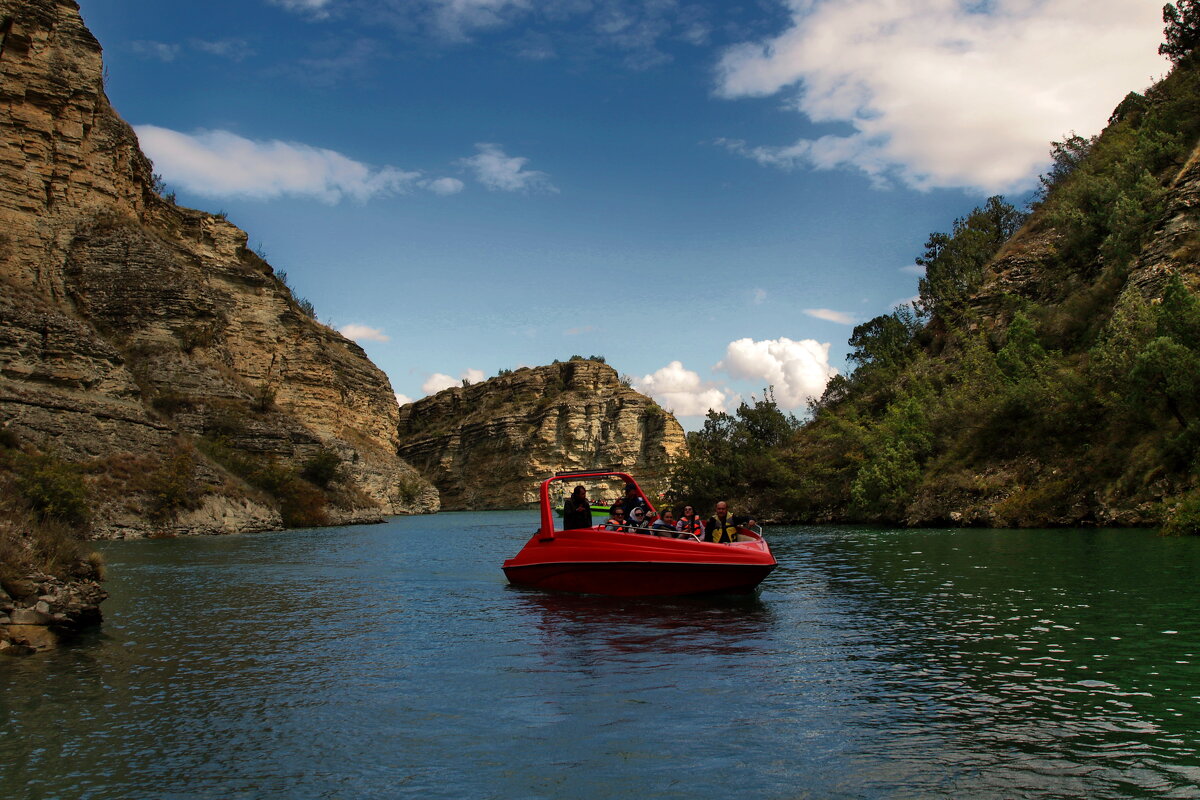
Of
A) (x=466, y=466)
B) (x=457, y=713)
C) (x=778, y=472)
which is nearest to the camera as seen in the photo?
(x=457, y=713)

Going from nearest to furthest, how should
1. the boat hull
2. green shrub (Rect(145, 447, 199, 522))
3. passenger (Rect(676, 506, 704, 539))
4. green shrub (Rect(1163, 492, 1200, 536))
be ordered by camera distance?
the boat hull < passenger (Rect(676, 506, 704, 539)) < green shrub (Rect(1163, 492, 1200, 536)) < green shrub (Rect(145, 447, 199, 522))

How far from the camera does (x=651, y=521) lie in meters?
19.0

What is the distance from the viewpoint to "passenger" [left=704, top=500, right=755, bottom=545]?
18828 millimetres

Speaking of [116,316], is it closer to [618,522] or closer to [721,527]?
[618,522]

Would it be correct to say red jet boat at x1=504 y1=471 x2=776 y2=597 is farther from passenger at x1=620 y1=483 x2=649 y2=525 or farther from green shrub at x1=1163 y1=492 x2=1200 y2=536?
green shrub at x1=1163 y1=492 x2=1200 y2=536

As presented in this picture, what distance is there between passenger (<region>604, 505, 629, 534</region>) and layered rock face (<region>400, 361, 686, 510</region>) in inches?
5178

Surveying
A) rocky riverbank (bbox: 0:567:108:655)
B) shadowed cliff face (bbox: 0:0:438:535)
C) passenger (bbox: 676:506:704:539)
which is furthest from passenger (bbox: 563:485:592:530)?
shadowed cliff face (bbox: 0:0:438:535)

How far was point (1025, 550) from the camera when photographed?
24766mm

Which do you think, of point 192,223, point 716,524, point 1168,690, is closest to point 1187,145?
point 716,524

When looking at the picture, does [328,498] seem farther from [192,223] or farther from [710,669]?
[710,669]

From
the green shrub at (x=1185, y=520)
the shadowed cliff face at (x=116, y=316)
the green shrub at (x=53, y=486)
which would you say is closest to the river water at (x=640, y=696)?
the green shrub at (x=1185, y=520)

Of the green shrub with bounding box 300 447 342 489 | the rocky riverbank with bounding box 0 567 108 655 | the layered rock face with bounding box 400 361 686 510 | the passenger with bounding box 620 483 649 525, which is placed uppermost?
the layered rock face with bounding box 400 361 686 510

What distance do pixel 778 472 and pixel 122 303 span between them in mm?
54095

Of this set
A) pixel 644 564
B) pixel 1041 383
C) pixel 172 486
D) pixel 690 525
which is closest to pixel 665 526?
pixel 690 525
